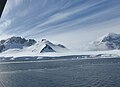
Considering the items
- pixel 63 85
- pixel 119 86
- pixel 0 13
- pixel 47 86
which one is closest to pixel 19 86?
pixel 47 86

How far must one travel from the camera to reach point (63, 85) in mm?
71188

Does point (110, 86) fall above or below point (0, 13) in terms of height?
below

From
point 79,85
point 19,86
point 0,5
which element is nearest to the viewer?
point 0,5

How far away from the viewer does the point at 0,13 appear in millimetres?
3465

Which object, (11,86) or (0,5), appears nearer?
(0,5)

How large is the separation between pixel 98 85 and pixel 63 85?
1110cm

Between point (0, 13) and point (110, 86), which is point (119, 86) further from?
point (0, 13)

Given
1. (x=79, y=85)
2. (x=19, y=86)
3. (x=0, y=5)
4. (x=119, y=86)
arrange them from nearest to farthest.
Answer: (x=0, y=5) → (x=119, y=86) → (x=79, y=85) → (x=19, y=86)

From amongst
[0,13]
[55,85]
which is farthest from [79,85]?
[0,13]

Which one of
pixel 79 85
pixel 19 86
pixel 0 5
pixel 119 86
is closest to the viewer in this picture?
pixel 0 5

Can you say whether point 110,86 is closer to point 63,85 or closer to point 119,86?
point 119,86

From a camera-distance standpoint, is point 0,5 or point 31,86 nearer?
point 0,5

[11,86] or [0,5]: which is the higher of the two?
[0,5]

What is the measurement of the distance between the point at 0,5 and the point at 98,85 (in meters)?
66.9
